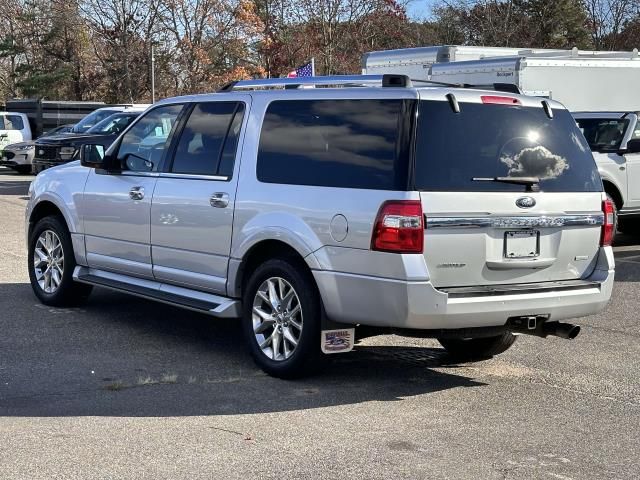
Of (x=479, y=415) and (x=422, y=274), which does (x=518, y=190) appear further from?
(x=479, y=415)

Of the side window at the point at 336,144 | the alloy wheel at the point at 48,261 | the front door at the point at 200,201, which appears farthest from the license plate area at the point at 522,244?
the alloy wheel at the point at 48,261

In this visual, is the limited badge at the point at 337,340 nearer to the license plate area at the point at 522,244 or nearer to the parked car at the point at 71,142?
the license plate area at the point at 522,244

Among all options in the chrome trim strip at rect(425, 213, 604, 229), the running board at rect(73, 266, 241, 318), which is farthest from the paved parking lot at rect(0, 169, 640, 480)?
the chrome trim strip at rect(425, 213, 604, 229)

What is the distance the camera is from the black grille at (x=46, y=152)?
20.7 metres

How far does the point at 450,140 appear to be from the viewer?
19.7ft

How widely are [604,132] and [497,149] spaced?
8424mm

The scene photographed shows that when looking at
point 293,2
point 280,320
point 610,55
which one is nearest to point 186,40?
point 293,2

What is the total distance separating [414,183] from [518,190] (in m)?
0.78

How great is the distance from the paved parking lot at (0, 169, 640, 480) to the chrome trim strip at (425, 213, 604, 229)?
112cm

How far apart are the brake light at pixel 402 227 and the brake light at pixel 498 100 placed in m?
0.97

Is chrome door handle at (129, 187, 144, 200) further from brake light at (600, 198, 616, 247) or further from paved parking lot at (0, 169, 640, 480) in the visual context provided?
brake light at (600, 198, 616, 247)

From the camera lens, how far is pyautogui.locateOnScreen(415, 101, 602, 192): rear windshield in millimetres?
5930

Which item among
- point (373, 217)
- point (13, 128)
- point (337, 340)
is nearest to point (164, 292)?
point (337, 340)

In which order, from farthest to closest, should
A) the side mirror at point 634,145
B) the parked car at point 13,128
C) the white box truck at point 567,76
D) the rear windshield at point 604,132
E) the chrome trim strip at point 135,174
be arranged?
the parked car at point 13,128 < the white box truck at point 567,76 < the rear windshield at point 604,132 < the side mirror at point 634,145 < the chrome trim strip at point 135,174
